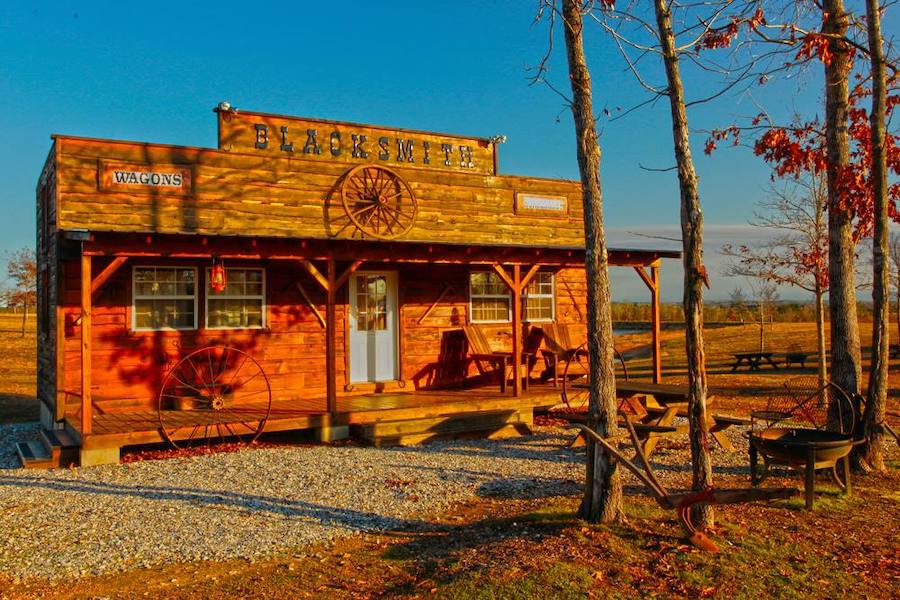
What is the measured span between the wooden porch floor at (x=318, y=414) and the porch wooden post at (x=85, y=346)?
23 cm

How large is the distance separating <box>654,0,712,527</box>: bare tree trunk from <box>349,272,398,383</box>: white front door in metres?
7.36

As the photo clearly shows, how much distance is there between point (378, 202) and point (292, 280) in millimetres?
2022

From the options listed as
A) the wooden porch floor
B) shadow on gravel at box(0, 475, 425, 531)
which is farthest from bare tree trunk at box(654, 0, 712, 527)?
the wooden porch floor

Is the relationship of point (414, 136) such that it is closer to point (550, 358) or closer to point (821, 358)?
point (550, 358)

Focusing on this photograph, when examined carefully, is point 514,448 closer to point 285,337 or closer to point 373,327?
point 373,327

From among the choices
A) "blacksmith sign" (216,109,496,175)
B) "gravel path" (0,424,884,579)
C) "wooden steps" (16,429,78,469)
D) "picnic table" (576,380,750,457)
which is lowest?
"gravel path" (0,424,884,579)

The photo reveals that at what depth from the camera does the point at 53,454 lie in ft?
28.2

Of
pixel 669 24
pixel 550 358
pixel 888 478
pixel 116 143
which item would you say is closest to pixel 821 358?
pixel 550 358

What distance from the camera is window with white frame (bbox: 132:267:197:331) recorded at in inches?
416

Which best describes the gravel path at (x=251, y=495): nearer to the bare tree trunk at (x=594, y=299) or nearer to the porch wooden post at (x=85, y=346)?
the porch wooden post at (x=85, y=346)

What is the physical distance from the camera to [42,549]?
5.61 m

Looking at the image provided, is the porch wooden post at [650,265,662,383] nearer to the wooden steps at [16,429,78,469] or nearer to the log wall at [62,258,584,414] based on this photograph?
the log wall at [62,258,584,414]

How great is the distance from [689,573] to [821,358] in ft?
34.2

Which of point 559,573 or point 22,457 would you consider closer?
point 559,573
